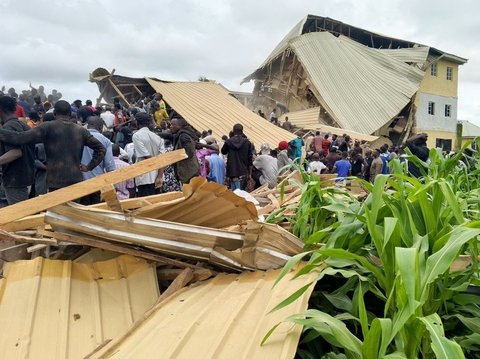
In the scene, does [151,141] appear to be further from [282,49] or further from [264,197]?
[282,49]

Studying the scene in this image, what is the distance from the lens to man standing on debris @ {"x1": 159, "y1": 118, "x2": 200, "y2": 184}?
5523 millimetres

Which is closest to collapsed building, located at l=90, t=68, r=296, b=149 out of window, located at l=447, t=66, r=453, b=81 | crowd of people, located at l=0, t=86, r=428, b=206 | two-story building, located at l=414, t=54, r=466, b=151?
crowd of people, located at l=0, t=86, r=428, b=206

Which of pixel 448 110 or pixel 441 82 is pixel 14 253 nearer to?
pixel 441 82

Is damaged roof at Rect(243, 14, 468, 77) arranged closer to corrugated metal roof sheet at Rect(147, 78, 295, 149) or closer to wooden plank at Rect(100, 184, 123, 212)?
corrugated metal roof sheet at Rect(147, 78, 295, 149)

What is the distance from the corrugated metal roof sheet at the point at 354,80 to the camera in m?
20.4

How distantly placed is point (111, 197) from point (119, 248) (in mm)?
265

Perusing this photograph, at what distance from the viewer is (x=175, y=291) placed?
206 cm

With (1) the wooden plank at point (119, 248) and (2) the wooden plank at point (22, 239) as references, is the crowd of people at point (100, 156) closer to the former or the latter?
(2) the wooden plank at point (22, 239)

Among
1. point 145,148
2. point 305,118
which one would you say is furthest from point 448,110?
point 145,148

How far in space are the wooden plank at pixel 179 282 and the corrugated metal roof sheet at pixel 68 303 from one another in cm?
9

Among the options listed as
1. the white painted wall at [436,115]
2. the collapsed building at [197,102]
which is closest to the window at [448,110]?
the white painted wall at [436,115]

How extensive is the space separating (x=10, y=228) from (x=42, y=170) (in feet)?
8.68

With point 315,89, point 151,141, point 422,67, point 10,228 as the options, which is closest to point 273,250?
point 10,228

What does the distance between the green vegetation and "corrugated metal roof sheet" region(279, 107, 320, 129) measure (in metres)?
17.2
